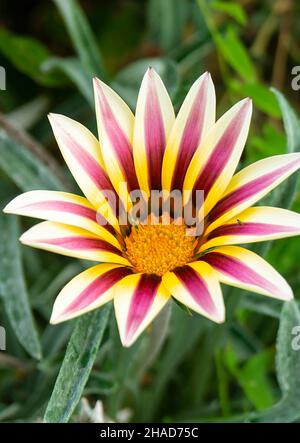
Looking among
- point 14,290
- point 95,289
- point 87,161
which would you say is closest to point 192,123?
point 87,161

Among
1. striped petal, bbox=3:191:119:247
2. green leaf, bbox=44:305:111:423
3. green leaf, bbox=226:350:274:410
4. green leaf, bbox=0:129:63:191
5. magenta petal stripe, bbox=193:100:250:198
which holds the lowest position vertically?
green leaf, bbox=226:350:274:410

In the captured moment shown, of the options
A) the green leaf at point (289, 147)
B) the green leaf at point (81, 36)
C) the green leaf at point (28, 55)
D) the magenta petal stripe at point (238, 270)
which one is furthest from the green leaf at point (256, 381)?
the green leaf at point (28, 55)

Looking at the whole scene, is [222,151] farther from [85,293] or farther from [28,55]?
[28,55]

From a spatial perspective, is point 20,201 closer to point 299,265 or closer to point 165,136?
point 165,136

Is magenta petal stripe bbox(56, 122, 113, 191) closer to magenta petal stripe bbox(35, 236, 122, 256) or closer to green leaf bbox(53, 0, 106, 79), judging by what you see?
magenta petal stripe bbox(35, 236, 122, 256)

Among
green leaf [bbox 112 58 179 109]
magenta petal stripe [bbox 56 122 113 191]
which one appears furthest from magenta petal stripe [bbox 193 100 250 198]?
green leaf [bbox 112 58 179 109]

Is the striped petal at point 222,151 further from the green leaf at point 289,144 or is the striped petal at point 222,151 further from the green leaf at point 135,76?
the green leaf at point 135,76

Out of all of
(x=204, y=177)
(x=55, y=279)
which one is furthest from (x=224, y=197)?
(x=55, y=279)
